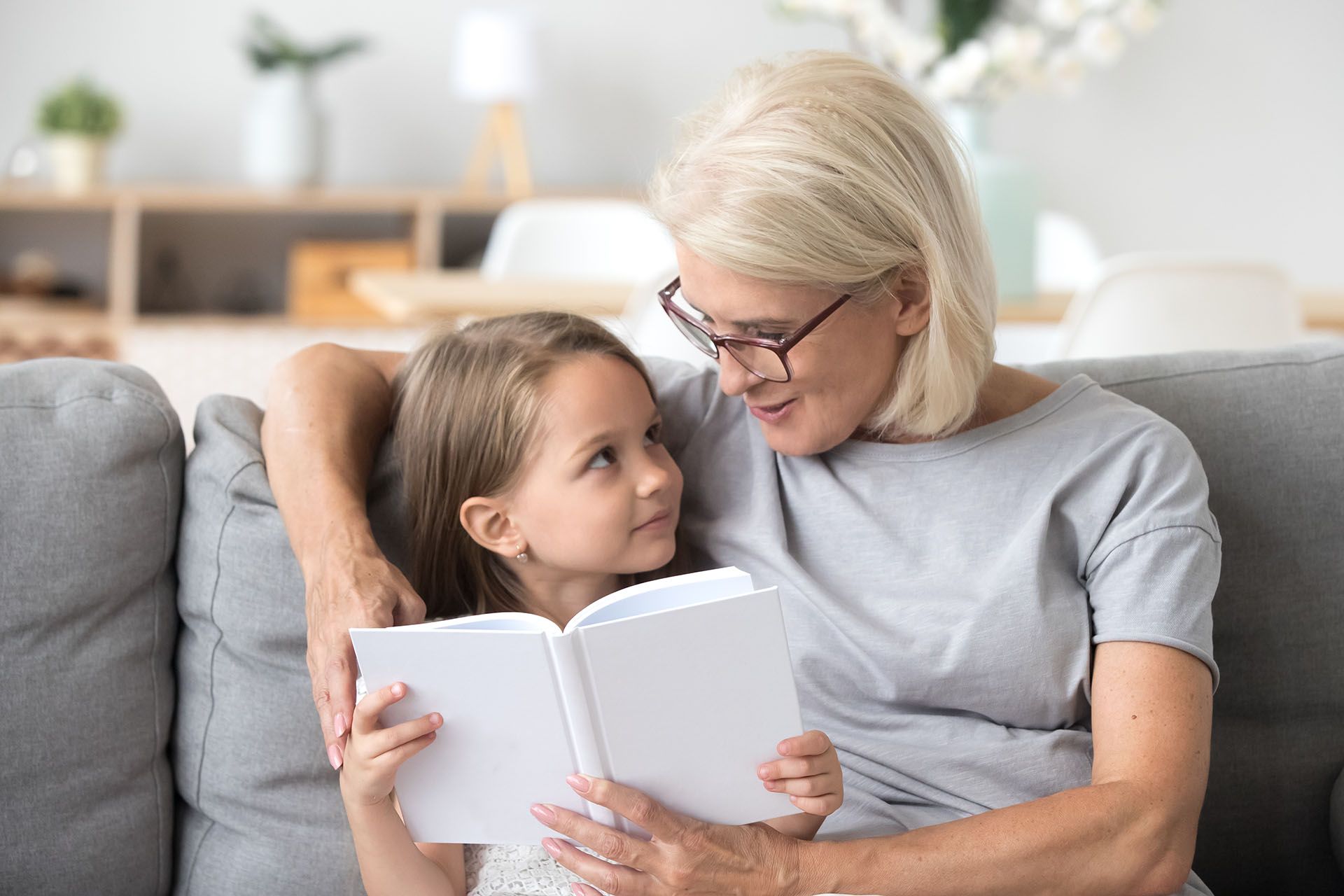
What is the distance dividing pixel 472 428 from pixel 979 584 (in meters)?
0.54

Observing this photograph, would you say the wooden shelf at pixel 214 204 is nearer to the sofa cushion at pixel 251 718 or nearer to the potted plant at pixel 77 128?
the potted plant at pixel 77 128

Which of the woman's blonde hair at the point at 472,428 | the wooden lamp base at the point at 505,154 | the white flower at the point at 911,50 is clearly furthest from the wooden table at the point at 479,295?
the wooden lamp base at the point at 505,154

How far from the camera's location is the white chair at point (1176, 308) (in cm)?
252

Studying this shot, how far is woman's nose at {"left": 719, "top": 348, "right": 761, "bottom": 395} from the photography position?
135cm

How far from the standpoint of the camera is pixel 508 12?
500cm

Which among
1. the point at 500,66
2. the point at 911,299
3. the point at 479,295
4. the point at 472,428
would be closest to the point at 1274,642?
the point at 911,299

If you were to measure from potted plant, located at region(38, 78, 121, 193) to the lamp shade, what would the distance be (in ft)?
4.04

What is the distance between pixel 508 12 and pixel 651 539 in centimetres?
407

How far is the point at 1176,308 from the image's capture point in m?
2.55

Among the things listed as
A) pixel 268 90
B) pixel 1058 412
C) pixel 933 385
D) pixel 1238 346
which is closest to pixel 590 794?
pixel 933 385

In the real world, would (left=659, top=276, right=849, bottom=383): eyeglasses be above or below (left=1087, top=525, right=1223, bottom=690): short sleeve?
above

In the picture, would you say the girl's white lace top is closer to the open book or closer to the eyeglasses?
the open book

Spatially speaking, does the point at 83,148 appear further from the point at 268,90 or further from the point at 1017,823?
the point at 1017,823

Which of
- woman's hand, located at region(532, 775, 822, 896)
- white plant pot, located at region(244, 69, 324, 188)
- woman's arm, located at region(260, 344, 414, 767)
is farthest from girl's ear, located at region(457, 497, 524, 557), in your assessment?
white plant pot, located at region(244, 69, 324, 188)
